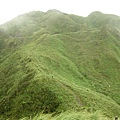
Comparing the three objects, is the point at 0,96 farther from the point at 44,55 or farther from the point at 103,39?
the point at 103,39

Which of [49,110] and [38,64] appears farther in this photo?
[38,64]

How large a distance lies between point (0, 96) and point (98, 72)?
43372mm

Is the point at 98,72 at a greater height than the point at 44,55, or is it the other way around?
the point at 44,55

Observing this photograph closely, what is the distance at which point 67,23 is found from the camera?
6762 inches

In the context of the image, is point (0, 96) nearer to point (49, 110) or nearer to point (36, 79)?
point (36, 79)

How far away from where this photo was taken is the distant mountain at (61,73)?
48.5 m

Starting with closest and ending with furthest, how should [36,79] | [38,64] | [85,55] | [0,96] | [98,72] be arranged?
[36,79] → [0,96] → [38,64] → [98,72] → [85,55]

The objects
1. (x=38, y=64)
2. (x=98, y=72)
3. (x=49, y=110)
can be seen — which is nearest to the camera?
(x=49, y=110)

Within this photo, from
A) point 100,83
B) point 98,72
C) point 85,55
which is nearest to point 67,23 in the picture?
point 85,55

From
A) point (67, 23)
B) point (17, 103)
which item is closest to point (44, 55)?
point (17, 103)

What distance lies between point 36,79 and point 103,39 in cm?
7656

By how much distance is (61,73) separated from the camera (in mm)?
76938

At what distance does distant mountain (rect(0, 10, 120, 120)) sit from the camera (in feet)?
159

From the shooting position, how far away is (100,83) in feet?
278
